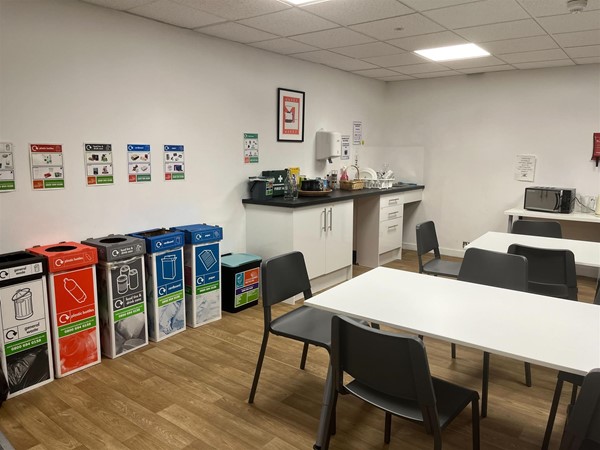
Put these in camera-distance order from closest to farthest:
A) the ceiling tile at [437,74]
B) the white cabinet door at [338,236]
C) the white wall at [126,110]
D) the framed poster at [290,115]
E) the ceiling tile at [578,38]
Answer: the white wall at [126,110] < the ceiling tile at [578,38] < the white cabinet door at [338,236] < the framed poster at [290,115] < the ceiling tile at [437,74]

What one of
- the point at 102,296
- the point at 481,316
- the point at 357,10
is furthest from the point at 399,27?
the point at 102,296

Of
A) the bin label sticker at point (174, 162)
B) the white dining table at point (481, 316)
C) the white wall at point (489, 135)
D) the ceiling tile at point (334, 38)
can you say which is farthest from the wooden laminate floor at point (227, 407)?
the white wall at point (489, 135)

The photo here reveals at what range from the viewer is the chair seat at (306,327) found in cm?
230

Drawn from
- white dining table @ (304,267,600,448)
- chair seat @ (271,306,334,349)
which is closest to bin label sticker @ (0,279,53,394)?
chair seat @ (271,306,334,349)

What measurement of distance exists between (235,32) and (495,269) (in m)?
2.75

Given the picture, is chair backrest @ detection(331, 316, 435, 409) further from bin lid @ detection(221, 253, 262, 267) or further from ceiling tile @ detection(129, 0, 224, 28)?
ceiling tile @ detection(129, 0, 224, 28)

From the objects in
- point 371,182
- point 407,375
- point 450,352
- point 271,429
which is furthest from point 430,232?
point 407,375

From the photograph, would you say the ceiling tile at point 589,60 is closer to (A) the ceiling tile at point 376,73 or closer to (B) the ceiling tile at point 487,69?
(B) the ceiling tile at point 487,69

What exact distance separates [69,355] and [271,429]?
1.42 metres

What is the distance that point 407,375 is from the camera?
5.03 feet

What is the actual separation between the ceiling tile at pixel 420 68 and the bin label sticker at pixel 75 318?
4061 millimetres

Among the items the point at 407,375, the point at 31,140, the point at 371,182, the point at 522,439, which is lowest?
the point at 522,439

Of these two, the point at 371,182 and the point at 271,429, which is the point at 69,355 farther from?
the point at 371,182

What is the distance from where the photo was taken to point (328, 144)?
5164 millimetres
